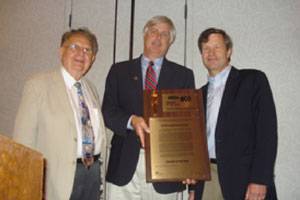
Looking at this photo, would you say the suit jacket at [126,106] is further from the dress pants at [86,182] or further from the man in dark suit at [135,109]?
the dress pants at [86,182]

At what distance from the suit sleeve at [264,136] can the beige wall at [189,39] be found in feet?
3.09

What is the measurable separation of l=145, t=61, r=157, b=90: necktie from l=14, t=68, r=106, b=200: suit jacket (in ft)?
1.89

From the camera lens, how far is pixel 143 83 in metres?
2.14

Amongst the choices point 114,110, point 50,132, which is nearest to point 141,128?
point 114,110

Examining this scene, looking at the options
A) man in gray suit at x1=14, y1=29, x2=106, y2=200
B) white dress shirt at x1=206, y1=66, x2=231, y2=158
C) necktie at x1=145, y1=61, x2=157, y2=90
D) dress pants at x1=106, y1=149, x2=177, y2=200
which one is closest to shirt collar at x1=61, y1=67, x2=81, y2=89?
man in gray suit at x1=14, y1=29, x2=106, y2=200

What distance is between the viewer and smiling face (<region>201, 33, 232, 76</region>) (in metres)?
2.12

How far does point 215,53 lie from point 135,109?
70 cm

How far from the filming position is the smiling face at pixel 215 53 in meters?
2.12

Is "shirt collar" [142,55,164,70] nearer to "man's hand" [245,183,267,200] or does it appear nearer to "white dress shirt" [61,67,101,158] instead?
"white dress shirt" [61,67,101,158]

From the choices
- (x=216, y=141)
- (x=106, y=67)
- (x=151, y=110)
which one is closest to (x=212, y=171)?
(x=216, y=141)

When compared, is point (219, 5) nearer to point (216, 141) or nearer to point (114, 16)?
point (114, 16)

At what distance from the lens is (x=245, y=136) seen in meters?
1.92

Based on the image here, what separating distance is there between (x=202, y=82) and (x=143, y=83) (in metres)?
0.89

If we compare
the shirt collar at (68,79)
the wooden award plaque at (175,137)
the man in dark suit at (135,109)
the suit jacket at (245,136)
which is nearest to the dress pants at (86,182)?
the man in dark suit at (135,109)
